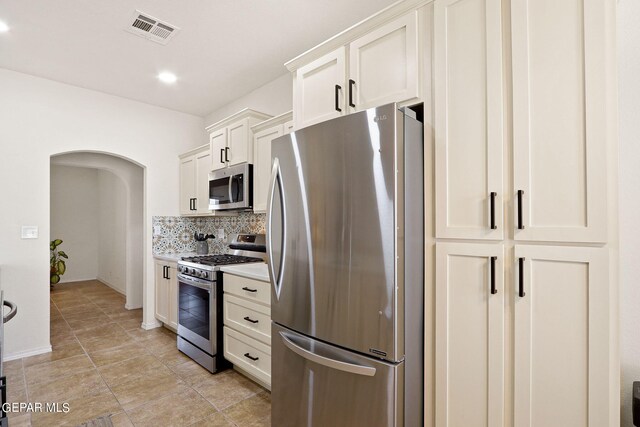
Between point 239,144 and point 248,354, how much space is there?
2007mm

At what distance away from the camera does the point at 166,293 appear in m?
3.92

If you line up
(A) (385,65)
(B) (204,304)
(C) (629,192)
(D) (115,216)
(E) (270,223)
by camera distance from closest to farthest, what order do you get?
(C) (629,192)
(A) (385,65)
(E) (270,223)
(B) (204,304)
(D) (115,216)

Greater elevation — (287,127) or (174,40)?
(174,40)

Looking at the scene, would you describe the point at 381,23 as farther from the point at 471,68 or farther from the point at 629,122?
the point at 629,122

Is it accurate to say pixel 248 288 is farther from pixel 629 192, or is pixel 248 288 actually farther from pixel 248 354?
pixel 629 192

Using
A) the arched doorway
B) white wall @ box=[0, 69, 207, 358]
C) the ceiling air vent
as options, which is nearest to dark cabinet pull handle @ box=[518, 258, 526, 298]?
the ceiling air vent

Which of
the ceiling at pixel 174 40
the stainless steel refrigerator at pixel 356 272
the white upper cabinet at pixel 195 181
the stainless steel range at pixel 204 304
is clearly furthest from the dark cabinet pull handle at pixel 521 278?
the white upper cabinet at pixel 195 181

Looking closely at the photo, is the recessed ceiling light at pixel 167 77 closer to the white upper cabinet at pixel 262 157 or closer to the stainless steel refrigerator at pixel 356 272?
the white upper cabinet at pixel 262 157

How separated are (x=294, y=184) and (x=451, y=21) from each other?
104cm

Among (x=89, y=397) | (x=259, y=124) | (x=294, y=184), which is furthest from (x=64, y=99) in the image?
(x=294, y=184)

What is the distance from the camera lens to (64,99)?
3604mm

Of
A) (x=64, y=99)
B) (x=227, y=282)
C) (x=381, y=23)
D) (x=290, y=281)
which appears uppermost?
(x=64, y=99)

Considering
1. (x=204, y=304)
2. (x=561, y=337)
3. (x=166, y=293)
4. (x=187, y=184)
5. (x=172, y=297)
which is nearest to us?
(x=561, y=337)

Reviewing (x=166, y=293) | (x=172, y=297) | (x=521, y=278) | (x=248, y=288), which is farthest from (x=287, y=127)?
(x=166, y=293)
